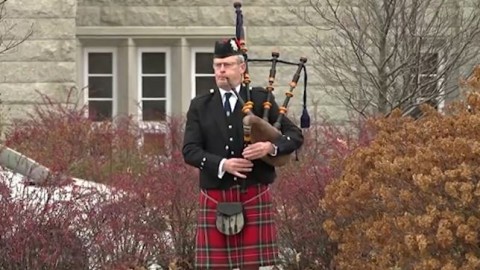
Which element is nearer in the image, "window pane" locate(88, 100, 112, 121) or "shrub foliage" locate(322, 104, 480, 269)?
"shrub foliage" locate(322, 104, 480, 269)

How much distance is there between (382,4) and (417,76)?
837 mm

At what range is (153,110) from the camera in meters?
15.2

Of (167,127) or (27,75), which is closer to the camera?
(167,127)

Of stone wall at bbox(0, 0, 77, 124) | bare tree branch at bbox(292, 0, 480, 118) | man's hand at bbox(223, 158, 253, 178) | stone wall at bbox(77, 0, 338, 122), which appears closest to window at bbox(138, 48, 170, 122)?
stone wall at bbox(77, 0, 338, 122)

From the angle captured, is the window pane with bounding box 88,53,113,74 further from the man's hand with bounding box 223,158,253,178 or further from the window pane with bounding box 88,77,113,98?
the man's hand with bounding box 223,158,253,178

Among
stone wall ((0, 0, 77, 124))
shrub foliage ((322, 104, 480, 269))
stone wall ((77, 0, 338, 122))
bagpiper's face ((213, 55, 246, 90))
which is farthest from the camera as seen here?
stone wall ((77, 0, 338, 122))

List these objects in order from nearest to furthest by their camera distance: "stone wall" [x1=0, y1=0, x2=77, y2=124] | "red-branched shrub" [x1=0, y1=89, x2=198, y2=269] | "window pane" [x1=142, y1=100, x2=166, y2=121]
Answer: "red-branched shrub" [x1=0, y1=89, x2=198, y2=269] → "stone wall" [x1=0, y1=0, x2=77, y2=124] → "window pane" [x1=142, y1=100, x2=166, y2=121]

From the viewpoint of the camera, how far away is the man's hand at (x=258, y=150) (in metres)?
6.00

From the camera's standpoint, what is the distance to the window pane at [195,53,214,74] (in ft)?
50.3

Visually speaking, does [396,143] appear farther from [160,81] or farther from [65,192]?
[160,81]

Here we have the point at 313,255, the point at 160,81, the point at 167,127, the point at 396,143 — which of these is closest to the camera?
the point at 396,143

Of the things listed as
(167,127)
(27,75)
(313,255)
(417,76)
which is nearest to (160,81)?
(27,75)

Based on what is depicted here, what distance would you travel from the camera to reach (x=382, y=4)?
10.5m

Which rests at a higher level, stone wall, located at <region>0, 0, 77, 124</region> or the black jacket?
stone wall, located at <region>0, 0, 77, 124</region>
